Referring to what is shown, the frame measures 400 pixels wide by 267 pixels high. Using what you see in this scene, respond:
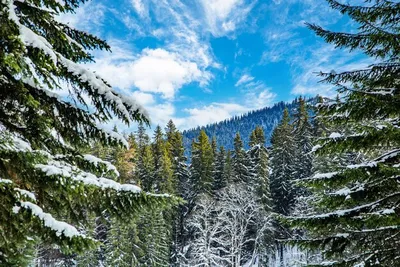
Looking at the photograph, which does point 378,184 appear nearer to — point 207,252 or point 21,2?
point 21,2

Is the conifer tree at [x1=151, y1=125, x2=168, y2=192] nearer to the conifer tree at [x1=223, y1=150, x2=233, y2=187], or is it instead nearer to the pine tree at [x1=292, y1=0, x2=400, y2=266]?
the conifer tree at [x1=223, y1=150, x2=233, y2=187]

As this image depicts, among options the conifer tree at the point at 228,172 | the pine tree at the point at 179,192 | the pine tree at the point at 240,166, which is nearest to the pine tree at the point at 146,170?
the pine tree at the point at 179,192

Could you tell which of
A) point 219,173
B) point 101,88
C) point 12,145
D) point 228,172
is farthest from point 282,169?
point 12,145

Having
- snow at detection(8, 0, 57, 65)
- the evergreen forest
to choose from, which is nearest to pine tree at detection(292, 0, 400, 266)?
the evergreen forest

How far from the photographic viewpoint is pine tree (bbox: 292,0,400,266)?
537 cm

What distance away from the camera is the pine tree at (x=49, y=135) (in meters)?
2.65

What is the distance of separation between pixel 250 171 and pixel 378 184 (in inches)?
1307

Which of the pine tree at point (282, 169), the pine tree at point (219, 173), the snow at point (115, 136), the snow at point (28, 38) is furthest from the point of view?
the pine tree at point (219, 173)

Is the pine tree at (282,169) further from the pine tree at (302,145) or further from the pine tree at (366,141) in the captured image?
the pine tree at (366,141)

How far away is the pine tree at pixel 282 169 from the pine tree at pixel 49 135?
3441 centimetres

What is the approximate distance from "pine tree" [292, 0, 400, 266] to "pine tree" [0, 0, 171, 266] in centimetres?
384

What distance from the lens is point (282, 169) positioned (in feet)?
123

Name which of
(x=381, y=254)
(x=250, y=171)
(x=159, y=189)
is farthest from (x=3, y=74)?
(x=250, y=171)

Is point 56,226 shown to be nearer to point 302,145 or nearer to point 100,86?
point 100,86
